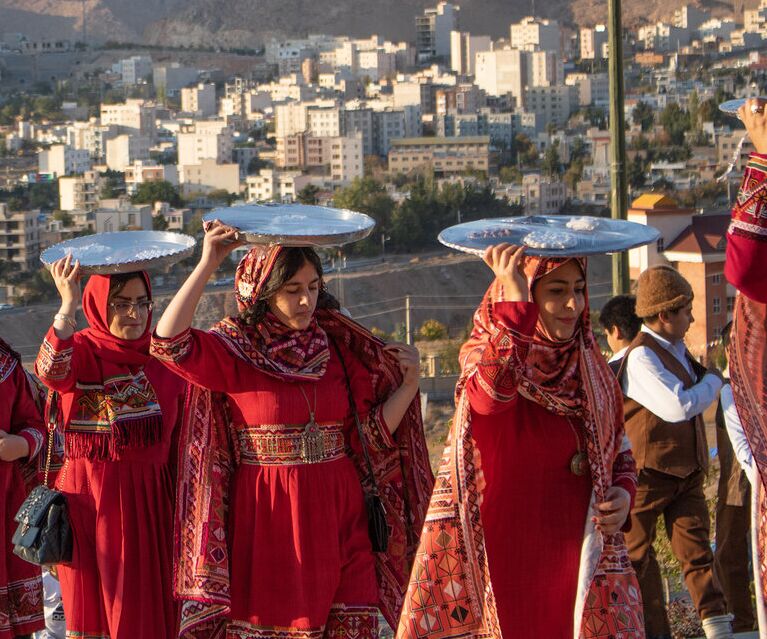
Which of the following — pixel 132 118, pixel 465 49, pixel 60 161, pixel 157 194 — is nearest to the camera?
pixel 157 194

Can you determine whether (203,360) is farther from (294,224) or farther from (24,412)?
(24,412)

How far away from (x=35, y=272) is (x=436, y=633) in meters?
52.9

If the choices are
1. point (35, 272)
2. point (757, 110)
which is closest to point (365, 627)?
point (757, 110)

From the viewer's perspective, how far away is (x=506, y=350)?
6.95 ft

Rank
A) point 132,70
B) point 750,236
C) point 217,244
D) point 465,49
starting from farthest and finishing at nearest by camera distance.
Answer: point 465,49 < point 132,70 < point 217,244 < point 750,236

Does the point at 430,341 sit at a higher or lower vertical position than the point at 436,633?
lower

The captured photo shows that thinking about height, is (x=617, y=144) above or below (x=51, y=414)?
above

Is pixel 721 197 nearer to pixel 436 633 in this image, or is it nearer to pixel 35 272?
pixel 35 272

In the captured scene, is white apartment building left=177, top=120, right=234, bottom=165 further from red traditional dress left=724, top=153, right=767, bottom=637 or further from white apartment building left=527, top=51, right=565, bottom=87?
red traditional dress left=724, top=153, right=767, bottom=637

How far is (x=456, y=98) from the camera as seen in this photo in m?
89.5

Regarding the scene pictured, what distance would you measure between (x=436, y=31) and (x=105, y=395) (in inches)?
4443

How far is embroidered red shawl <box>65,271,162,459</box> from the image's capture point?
2713mm

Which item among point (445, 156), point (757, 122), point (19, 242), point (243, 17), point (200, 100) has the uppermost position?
point (243, 17)

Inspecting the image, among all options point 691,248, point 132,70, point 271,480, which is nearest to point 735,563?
point 271,480
